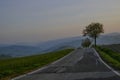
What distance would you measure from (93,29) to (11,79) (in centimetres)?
13700

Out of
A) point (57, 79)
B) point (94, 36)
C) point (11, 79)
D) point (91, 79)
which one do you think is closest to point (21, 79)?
point (11, 79)

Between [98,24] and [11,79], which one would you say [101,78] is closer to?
[11,79]

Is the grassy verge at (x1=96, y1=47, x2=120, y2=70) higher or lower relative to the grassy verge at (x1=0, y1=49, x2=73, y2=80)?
higher

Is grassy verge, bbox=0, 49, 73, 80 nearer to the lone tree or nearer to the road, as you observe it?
the road

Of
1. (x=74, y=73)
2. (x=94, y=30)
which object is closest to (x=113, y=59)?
(x=74, y=73)

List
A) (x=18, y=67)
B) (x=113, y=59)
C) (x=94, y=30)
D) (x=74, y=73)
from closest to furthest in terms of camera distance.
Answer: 1. (x=74, y=73)
2. (x=18, y=67)
3. (x=113, y=59)
4. (x=94, y=30)

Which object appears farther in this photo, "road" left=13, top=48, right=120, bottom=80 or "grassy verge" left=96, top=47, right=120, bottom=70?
"grassy verge" left=96, top=47, right=120, bottom=70

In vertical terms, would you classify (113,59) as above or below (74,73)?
below

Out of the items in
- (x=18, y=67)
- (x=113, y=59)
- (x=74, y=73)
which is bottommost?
(x=18, y=67)

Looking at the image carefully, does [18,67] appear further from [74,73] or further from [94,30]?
[94,30]

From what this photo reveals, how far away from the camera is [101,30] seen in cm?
15875

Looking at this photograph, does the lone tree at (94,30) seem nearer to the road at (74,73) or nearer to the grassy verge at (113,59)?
the grassy verge at (113,59)

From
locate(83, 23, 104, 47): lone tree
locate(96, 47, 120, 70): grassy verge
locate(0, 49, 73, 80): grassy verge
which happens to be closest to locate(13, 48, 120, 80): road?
locate(96, 47, 120, 70): grassy verge

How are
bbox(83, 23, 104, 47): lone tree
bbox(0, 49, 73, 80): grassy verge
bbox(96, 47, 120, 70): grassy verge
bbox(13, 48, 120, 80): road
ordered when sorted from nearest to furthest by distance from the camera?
bbox(13, 48, 120, 80): road < bbox(0, 49, 73, 80): grassy verge < bbox(96, 47, 120, 70): grassy verge < bbox(83, 23, 104, 47): lone tree
